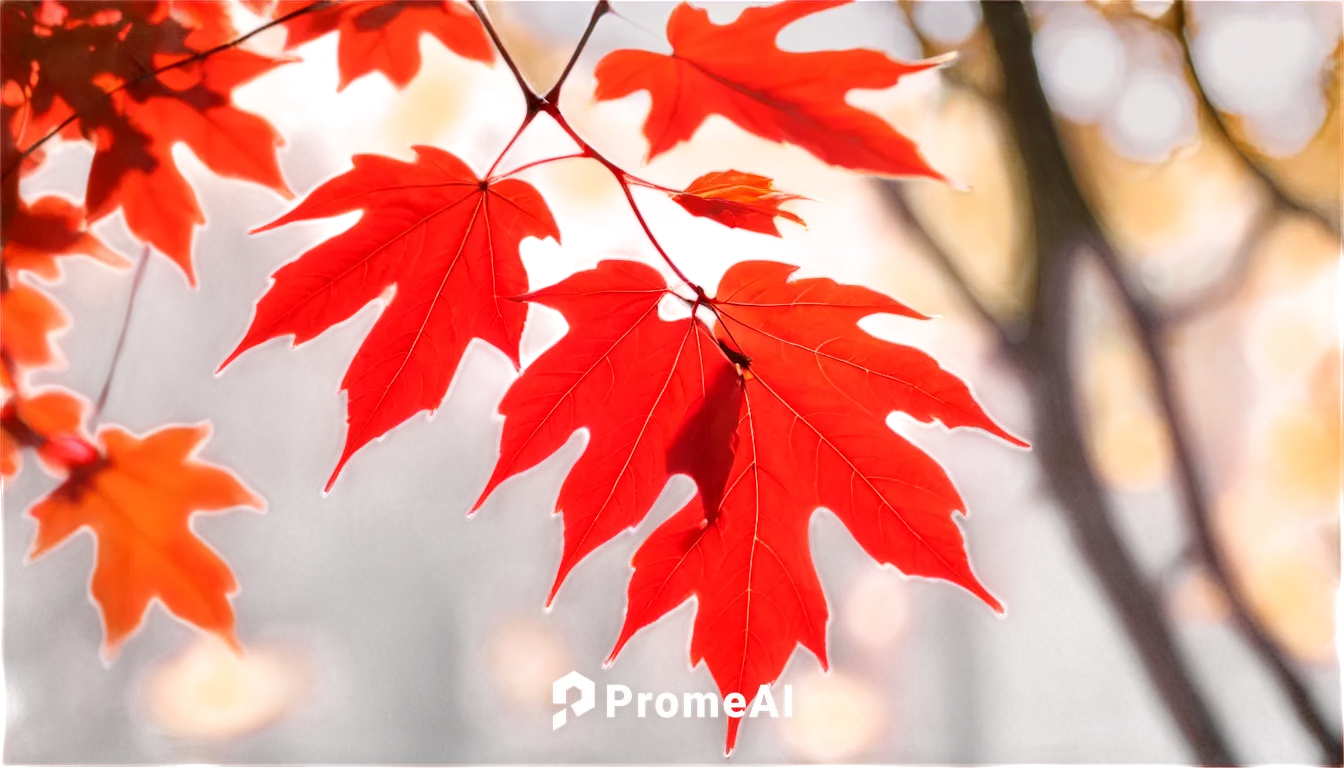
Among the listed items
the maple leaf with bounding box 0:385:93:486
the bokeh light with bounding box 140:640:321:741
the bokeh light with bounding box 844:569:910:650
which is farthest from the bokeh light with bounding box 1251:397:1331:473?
the maple leaf with bounding box 0:385:93:486

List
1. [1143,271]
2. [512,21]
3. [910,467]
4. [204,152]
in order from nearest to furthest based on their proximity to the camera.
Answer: [910,467] → [204,152] → [512,21] → [1143,271]

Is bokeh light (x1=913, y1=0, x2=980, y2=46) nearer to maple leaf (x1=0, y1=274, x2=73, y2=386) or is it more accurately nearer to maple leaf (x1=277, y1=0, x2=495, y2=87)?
maple leaf (x1=277, y1=0, x2=495, y2=87)

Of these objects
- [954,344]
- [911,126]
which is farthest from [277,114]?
[954,344]

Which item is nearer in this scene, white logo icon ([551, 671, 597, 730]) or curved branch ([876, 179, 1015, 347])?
white logo icon ([551, 671, 597, 730])

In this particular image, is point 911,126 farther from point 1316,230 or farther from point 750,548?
point 750,548

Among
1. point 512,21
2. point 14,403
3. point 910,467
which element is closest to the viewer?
point 910,467

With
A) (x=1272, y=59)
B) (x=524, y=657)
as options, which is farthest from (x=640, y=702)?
(x=1272, y=59)

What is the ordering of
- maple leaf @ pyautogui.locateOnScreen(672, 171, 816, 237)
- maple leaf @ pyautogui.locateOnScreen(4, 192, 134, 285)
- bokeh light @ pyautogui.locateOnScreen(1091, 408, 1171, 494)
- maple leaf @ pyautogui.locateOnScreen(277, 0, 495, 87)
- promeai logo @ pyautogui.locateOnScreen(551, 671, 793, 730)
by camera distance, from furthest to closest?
bokeh light @ pyautogui.locateOnScreen(1091, 408, 1171, 494) < promeai logo @ pyautogui.locateOnScreen(551, 671, 793, 730) < maple leaf @ pyautogui.locateOnScreen(4, 192, 134, 285) < maple leaf @ pyautogui.locateOnScreen(277, 0, 495, 87) < maple leaf @ pyautogui.locateOnScreen(672, 171, 816, 237)

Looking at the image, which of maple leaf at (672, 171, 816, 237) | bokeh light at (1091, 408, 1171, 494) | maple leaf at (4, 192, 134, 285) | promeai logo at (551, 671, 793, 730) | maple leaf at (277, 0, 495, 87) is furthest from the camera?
bokeh light at (1091, 408, 1171, 494)

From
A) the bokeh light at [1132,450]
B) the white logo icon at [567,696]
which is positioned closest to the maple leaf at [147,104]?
the white logo icon at [567,696]
